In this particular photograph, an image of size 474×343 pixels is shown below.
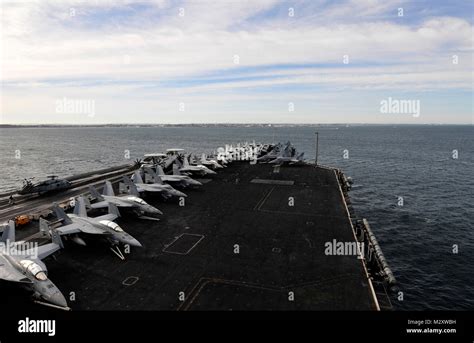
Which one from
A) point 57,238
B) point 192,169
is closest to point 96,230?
point 57,238

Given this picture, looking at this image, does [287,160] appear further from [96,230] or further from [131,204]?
[96,230]

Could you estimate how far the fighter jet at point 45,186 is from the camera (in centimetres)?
5331

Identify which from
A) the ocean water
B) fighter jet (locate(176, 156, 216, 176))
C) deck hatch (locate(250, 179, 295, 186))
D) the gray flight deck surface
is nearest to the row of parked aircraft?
the gray flight deck surface

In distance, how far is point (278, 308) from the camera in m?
23.7

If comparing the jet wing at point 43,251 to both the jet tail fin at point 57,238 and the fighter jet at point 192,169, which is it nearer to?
the jet tail fin at point 57,238

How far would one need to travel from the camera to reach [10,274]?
82.1ft

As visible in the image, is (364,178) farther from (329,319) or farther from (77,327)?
(77,327)

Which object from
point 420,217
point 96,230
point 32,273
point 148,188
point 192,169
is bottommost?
point 420,217

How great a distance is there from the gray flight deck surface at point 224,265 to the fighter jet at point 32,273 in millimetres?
1489

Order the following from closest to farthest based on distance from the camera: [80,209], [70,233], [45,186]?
[70,233], [80,209], [45,186]

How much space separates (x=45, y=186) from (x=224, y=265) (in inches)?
1573

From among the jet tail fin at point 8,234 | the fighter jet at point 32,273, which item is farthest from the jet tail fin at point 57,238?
the jet tail fin at point 8,234

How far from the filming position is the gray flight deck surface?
24.8 meters

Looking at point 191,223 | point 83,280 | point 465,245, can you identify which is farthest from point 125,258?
point 465,245
